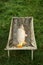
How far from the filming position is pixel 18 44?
10.5 feet

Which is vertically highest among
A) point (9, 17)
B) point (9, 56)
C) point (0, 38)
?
point (9, 17)

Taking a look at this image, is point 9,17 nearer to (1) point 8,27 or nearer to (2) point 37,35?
(1) point 8,27

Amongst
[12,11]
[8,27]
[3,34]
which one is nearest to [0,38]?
[3,34]

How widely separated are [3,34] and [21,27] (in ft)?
1.08

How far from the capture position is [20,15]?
169 inches

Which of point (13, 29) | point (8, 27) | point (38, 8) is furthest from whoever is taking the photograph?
point (38, 8)

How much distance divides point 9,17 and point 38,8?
2.39 ft

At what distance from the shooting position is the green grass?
3.08 meters

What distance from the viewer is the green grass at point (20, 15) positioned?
10.1 ft

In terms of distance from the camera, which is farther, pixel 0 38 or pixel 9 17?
pixel 9 17

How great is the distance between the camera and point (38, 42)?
3502 mm

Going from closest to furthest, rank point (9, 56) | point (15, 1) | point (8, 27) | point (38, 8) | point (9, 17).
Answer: point (9, 56) → point (8, 27) → point (9, 17) → point (38, 8) → point (15, 1)

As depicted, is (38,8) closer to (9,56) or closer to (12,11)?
(12,11)

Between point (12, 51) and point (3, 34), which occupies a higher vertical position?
point (3, 34)
